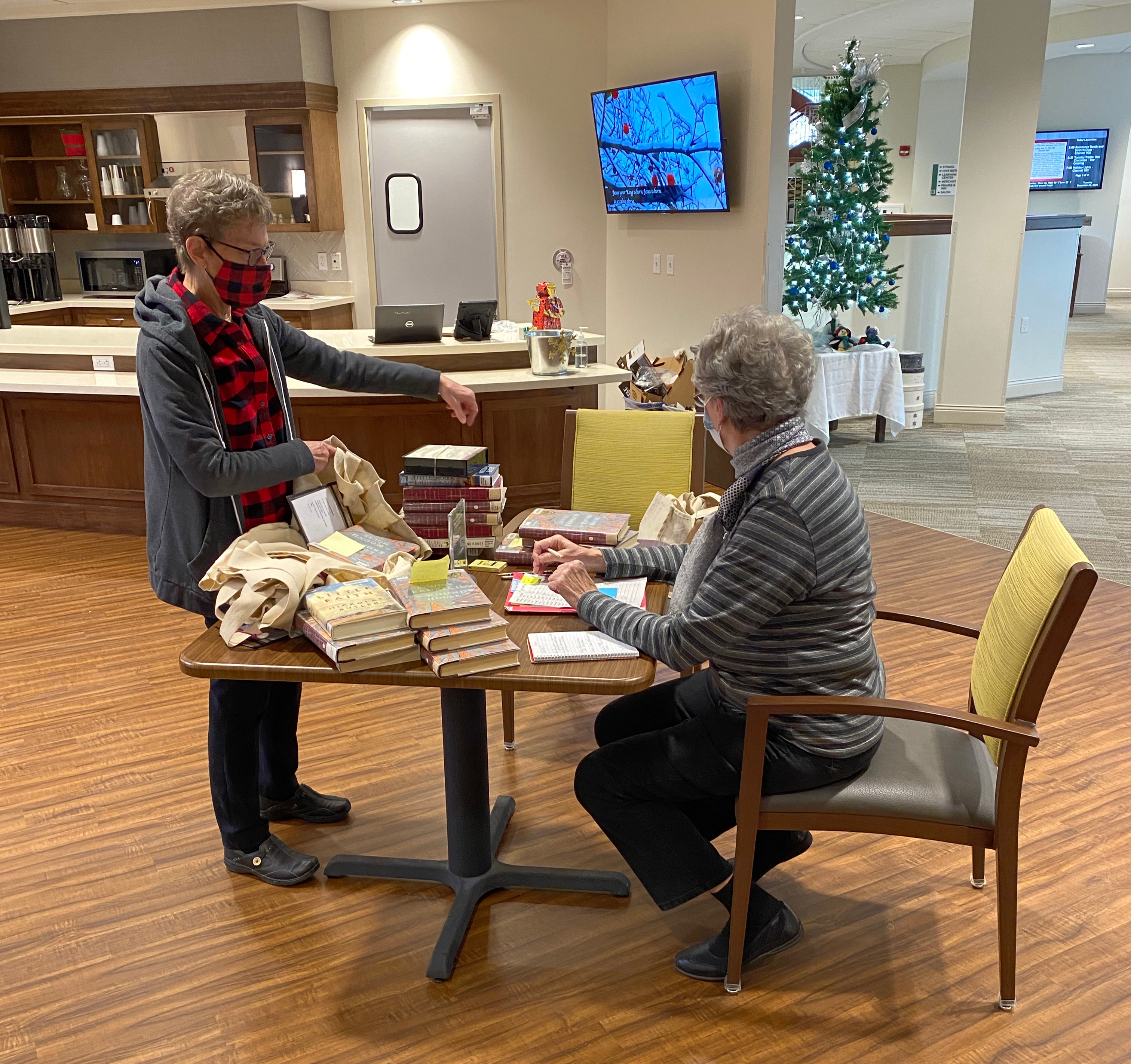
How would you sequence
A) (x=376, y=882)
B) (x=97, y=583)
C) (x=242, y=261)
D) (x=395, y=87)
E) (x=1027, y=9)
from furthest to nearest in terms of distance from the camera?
(x=395, y=87) → (x=1027, y=9) → (x=97, y=583) → (x=376, y=882) → (x=242, y=261)

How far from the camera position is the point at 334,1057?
1.94 m

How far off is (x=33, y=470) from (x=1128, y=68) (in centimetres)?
1396

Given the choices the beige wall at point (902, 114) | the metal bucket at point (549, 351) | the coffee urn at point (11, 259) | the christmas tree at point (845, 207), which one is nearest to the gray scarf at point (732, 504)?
the metal bucket at point (549, 351)

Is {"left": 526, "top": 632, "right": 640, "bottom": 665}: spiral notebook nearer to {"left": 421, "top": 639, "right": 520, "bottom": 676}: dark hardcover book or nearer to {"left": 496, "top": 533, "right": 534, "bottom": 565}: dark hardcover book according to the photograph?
{"left": 421, "top": 639, "right": 520, "bottom": 676}: dark hardcover book

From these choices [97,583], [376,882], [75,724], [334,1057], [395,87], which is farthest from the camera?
[395,87]

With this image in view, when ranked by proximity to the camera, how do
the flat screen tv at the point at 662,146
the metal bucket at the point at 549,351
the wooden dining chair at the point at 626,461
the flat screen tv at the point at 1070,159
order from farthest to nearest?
the flat screen tv at the point at 1070,159 < the flat screen tv at the point at 662,146 < the metal bucket at the point at 549,351 < the wooden dining chair at the point at 626,461

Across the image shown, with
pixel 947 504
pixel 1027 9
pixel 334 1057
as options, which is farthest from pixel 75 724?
pixel 1027 9

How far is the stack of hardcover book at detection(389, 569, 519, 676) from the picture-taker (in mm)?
1831

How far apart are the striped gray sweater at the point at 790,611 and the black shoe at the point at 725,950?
0.51 metres

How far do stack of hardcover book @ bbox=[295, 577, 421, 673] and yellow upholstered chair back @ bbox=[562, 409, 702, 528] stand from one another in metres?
1.20

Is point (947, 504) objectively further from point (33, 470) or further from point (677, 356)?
point (33, 470)

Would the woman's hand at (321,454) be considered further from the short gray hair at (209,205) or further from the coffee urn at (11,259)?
the coffee urn at (11,259)

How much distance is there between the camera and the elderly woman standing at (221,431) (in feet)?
6.86


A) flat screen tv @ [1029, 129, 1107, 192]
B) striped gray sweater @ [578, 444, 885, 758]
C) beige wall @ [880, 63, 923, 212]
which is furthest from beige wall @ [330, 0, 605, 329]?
flat screen tv @ [1029, 129, 1107, 192]
